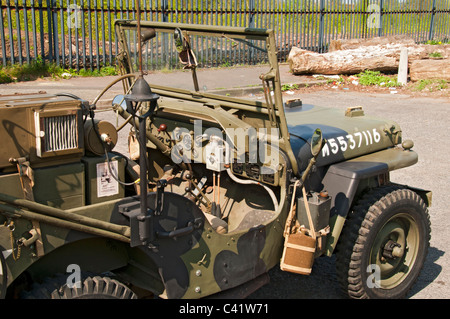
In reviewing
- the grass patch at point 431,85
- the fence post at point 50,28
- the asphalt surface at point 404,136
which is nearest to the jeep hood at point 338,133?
the asphalt surface at point 404,136

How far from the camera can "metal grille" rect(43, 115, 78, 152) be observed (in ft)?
9.12

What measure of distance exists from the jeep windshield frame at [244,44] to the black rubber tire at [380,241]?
0.66 meters

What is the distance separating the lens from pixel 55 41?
39.5 feet

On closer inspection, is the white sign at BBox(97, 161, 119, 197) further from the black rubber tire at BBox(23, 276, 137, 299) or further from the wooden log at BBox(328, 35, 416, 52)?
the wooden log at BBox(328, 35, 416, 52)

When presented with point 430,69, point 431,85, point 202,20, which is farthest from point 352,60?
point 202,20

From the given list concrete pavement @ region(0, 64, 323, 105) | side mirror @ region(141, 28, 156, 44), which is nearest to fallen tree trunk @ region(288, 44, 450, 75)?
concrete pavement @ region(0, 64, 323, 105)

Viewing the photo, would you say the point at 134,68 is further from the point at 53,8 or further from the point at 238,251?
the point at 53,8

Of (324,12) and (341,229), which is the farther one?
(324,12)

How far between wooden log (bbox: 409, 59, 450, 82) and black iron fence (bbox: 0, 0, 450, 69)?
3.71 m

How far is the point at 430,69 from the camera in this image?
13359 mm

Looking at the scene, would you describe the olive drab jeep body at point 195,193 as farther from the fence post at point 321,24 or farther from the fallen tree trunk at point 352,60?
the fence post at point 321,24

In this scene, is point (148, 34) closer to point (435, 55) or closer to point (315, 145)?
point (315, 145)

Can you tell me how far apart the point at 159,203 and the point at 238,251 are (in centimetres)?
64

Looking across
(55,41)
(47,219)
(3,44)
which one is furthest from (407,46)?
(47,219)
